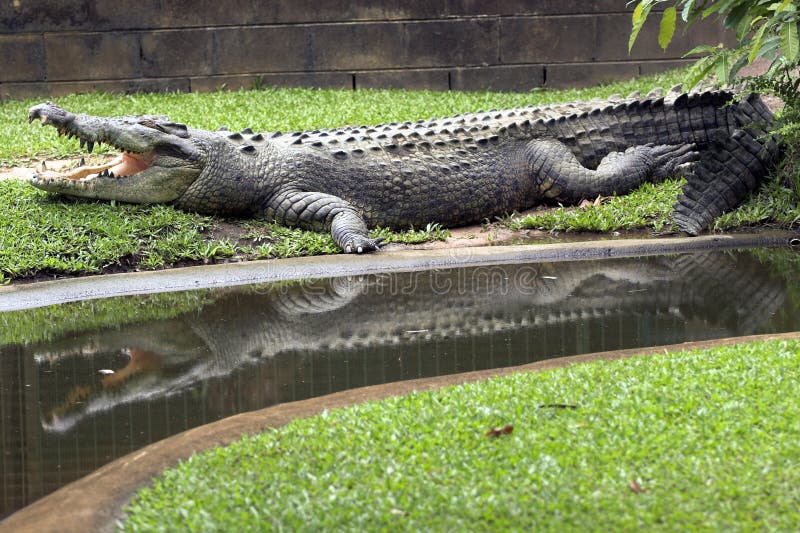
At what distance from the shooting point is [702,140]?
891cm

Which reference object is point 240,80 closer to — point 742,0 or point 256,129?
point 256,129

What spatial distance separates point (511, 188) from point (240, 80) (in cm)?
565

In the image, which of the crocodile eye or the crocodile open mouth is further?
the crocodile eye

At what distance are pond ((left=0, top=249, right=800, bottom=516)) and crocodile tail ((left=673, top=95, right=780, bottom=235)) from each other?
73cm

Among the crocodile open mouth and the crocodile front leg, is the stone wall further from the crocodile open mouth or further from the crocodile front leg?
the crocodile front leg

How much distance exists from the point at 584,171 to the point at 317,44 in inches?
215

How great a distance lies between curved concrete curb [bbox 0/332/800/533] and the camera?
2904 millimetres

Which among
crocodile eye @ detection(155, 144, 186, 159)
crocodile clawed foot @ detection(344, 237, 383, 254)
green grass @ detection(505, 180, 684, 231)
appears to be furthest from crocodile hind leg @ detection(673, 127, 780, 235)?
crocodile eye @ detection(155, 144, 186, 159)

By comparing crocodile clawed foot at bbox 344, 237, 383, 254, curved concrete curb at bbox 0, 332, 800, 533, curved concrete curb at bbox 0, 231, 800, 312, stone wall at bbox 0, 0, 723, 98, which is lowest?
curved concrete curb at bbox 0, 332, 800, 533

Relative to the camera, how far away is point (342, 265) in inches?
262

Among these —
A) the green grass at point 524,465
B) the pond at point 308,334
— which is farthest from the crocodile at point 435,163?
the green grass at point 524,465

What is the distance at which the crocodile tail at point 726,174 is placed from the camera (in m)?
7.59

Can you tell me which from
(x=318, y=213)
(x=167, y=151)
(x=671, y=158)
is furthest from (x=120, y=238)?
(x=671, y=158)

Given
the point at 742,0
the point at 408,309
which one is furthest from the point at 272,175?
the point at 742,0
